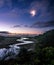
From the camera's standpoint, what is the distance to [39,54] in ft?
12.3

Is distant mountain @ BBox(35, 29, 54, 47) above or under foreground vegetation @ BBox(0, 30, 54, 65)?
above

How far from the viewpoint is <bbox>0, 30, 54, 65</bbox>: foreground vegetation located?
355 centimetres

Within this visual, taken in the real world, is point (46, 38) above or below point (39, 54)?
above

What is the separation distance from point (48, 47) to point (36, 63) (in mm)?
662

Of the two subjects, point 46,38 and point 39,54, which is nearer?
point 39,54

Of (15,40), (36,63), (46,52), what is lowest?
(36,63)

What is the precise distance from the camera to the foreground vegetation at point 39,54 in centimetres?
355

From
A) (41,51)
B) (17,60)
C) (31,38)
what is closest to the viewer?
(17,60)

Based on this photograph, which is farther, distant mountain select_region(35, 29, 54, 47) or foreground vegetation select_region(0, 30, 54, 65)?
distant mountain select_region(35, 29, 54, 47)

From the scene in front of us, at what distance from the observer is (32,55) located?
12.2ft

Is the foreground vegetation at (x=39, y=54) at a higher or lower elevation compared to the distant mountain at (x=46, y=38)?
lower

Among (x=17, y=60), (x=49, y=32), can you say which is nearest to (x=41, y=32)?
(x=49, y=32)

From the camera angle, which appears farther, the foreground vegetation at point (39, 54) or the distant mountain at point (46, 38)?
the distant mountain at point (46, 38)

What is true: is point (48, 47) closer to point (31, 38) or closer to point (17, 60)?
point (31, 38)
